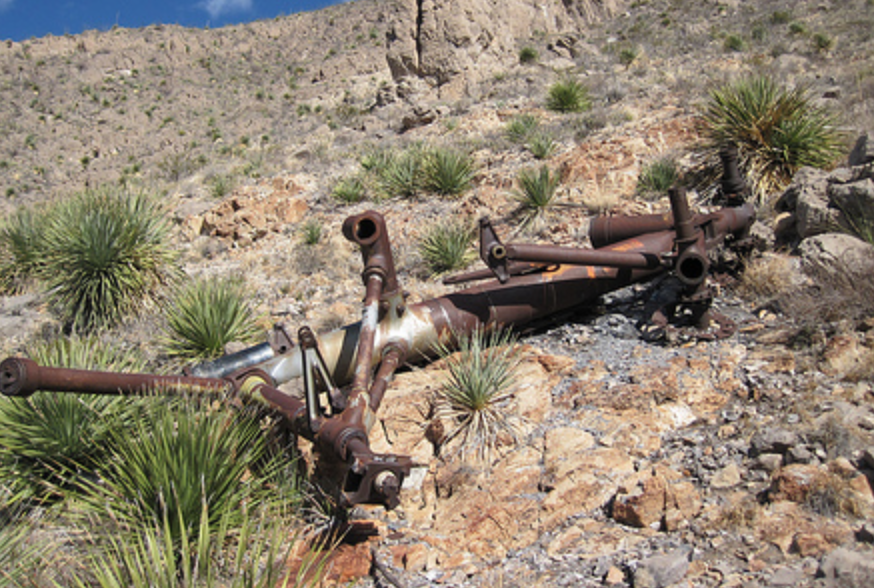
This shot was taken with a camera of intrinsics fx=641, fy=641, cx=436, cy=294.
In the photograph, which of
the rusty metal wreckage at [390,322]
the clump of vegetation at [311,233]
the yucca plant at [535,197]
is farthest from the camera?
the clump of vegetation at [311,233]

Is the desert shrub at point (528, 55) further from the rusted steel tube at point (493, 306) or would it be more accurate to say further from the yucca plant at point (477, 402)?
the yucca plant at point (477, 402)

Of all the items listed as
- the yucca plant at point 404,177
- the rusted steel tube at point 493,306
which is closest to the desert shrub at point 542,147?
the yucca plant at point 404,177

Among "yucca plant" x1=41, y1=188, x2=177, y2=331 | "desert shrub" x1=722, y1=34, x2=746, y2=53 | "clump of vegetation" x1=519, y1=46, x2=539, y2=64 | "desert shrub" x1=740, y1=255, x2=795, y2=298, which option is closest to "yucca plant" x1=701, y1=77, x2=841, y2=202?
"desert shrub" x1=740, y1=255, x2=795, y2=298

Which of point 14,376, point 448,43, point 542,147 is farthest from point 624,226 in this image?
point 448,43

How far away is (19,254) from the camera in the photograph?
10.4m

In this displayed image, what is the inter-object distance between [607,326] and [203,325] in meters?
4.06

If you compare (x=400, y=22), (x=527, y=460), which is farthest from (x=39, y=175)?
(x=527, y=460)

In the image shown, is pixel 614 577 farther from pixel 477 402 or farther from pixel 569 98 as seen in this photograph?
pixel 569 98

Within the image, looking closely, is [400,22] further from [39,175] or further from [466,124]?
[39,175]

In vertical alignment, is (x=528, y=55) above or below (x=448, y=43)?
below

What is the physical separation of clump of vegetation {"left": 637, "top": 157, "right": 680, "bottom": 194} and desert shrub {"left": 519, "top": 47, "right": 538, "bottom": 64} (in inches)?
525

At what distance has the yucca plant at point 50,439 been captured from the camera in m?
4.42

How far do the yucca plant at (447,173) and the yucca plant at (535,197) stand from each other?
6.25 feet

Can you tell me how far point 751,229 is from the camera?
21.3 ft
